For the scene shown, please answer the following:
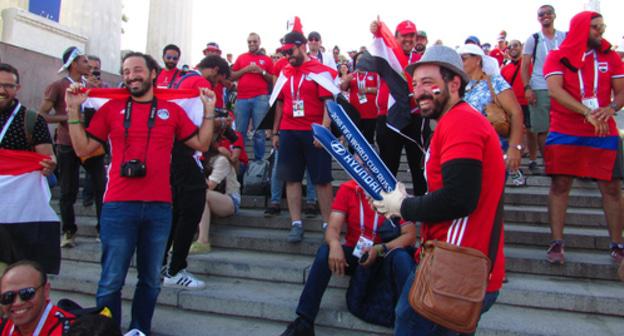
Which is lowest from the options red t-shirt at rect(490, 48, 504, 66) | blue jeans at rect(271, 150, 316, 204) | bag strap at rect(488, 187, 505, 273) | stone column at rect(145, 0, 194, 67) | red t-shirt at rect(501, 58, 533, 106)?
blue jeans at rect(271, 150, 316, 204)

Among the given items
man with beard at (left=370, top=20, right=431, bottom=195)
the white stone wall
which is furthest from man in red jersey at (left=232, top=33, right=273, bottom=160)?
the white stone wall

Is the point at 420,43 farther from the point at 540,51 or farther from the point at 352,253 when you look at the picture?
the point at 352,253

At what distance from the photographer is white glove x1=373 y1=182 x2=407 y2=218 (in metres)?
2.19

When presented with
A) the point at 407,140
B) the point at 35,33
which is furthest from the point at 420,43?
the point at 35,33

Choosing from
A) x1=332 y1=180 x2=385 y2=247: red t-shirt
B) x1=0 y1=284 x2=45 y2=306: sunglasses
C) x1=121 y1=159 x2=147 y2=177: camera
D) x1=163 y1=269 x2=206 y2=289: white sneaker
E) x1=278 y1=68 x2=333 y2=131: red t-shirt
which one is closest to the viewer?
x1=0 y1=284 x2=45 y2=306: sunglasses

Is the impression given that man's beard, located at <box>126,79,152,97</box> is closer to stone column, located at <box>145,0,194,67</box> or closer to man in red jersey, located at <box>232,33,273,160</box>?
man in red jersey, located at <box>232,33,273,160</box>

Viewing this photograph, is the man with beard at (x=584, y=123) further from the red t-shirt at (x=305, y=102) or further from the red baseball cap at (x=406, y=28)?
the red t-shirt at (x=305, y=102)

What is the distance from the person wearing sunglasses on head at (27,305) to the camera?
2611mm

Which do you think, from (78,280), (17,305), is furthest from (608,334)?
(78,280)

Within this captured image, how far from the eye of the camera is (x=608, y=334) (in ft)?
11.5

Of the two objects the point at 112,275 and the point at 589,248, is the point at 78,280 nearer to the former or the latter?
the point at 112,275

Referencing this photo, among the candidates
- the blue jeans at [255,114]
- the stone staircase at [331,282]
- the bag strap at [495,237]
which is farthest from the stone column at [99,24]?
the bag strap at [495,237]

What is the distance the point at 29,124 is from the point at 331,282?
9.09ft

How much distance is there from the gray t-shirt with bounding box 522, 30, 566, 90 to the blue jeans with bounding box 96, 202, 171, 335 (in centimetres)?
530
